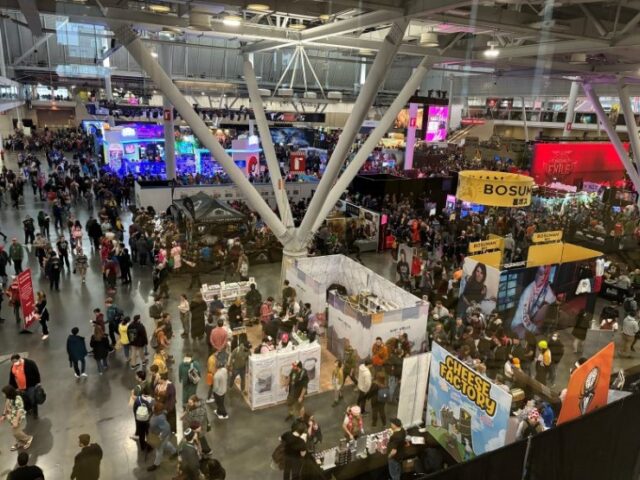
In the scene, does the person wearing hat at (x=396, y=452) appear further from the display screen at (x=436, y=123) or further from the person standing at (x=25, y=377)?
the display screen at (x=436, y=123)

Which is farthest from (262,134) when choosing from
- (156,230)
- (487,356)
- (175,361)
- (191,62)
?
(191,62)

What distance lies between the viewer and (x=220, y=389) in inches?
285

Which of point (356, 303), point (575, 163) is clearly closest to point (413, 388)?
point (356, 303)

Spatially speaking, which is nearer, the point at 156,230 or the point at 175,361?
the point at 175,361

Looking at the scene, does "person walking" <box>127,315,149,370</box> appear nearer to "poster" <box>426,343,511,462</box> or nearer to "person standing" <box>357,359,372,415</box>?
"person standing" <box>357,359,372,415</box>

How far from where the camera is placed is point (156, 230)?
1500 cm

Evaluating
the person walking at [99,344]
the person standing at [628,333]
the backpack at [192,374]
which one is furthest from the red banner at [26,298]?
the person standing at [628,333]

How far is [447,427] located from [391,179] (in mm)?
16327

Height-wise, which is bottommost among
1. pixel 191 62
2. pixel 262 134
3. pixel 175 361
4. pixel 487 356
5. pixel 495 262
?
pixel 175 361

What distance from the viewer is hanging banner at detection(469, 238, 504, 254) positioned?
1237 centimetres

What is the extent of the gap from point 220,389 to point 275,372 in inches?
36.9

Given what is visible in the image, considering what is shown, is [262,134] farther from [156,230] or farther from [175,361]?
[175,361]

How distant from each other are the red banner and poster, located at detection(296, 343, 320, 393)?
5500 millimetres

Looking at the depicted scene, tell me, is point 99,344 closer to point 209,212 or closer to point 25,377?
point 25,377
